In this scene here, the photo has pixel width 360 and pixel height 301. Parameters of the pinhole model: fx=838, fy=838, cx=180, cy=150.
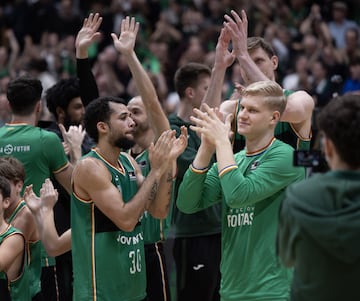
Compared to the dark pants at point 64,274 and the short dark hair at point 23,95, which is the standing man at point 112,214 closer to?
the short dark hair at point 23,95

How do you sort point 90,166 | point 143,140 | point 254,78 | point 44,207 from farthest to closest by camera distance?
point 143,140
point 254,78
point 44,207
point 90,166

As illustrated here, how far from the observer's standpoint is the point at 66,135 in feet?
23.6

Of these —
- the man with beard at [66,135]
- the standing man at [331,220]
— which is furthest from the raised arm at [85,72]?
the standing man at [331,220]

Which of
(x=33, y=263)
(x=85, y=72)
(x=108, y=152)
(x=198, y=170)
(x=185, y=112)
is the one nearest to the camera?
(x=198, y=170)

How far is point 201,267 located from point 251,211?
221 centimetres

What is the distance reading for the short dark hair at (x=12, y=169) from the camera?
609 cm

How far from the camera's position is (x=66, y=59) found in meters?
15.2

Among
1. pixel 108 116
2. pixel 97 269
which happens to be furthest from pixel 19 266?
pixel 108 116

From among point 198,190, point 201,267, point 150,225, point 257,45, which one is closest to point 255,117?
point 198,190

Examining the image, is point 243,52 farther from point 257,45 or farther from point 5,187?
point 5,187

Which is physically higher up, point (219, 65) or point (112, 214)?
point (219, 65)

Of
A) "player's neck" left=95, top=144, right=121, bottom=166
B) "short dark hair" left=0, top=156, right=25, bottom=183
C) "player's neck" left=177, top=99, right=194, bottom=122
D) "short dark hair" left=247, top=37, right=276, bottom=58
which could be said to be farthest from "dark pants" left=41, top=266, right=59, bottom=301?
"short dark hair" left=247, top=37, right=276, bottom=58

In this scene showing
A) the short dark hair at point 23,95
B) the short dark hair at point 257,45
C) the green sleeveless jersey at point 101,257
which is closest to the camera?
the green sleeveless jersey at point 101,257

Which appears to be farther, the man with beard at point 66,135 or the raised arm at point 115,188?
the man with beard at point 66,135
